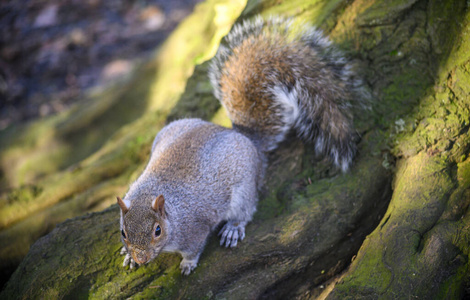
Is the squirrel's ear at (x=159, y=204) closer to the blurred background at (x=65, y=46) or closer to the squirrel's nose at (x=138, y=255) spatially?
the squirrel's nose at (x=138, y=255)

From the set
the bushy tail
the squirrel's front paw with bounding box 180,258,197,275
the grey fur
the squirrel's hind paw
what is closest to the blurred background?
the bushy tail

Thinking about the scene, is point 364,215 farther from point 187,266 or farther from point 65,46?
point 65,46

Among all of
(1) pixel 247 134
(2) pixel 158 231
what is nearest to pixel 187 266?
(2) pixel 158 231

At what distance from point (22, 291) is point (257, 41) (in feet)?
7.21

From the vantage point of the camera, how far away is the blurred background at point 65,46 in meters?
5.18

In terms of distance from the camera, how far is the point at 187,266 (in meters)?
2.05

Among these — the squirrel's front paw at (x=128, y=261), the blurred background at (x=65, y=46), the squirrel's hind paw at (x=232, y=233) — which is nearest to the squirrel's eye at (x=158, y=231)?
the squirrel's front paw at (x=128, y=261)

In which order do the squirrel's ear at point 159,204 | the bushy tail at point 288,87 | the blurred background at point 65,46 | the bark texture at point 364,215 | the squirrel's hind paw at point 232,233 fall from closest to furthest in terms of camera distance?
1. the bark texture at point 364,215
2. the squirrel's ear at point 159,204
3. the squirrel's hind paw at point 232,233
4. the bushy tail at point 288,87
5. the blurred background at point 65,46

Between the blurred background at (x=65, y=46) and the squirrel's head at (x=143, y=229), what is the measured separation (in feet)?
12.3

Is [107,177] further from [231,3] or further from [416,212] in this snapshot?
[416,212]

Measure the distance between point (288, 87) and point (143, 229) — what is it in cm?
133

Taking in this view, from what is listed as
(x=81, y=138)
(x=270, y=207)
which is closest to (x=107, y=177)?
(x=81, y=138)

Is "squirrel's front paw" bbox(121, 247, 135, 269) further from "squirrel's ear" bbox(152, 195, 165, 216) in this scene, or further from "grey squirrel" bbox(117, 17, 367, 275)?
"squirrel's ear" bbox(152, 195, 165, 216)

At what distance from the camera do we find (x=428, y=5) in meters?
2.17
